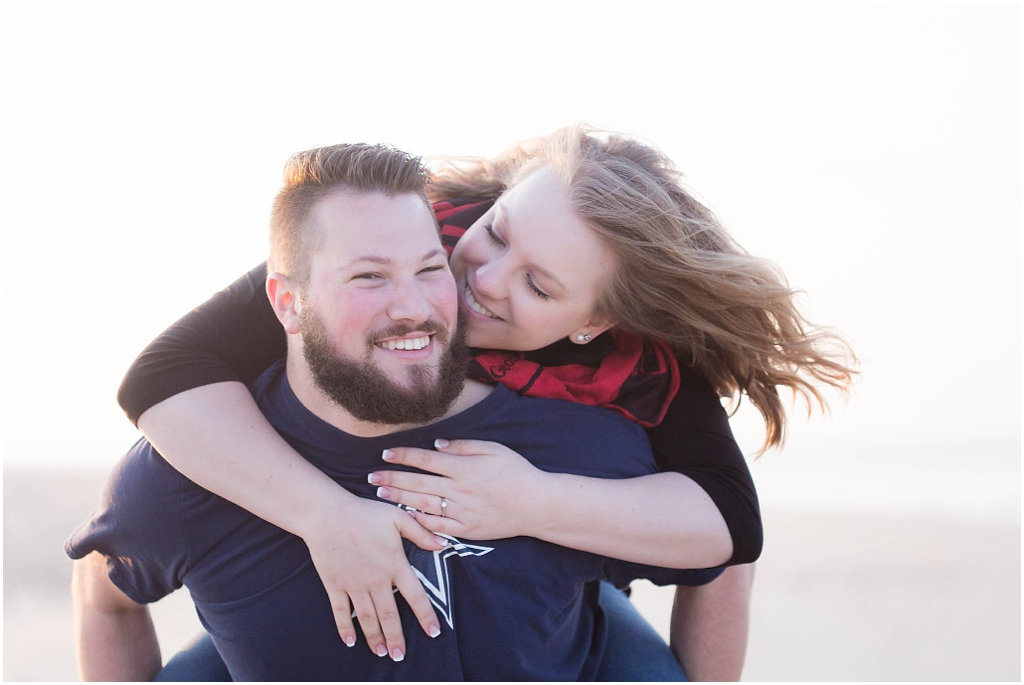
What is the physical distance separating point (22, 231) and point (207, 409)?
9.56 meters

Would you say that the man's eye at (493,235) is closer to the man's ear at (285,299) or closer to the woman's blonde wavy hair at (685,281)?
the woman's blonde wavy hair at (685,281)

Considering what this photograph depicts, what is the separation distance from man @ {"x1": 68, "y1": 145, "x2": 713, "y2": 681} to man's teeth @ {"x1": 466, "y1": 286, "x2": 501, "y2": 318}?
0.73 ft

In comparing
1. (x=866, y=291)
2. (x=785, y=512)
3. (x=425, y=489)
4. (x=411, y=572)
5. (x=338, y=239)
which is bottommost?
(x=785, y=512)

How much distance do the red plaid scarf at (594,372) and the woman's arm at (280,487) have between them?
497mm

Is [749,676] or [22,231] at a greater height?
[22,231]

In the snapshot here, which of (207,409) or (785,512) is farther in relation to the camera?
(785,512)

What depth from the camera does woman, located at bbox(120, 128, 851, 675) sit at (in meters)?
2.18

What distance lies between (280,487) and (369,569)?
0.30 meters

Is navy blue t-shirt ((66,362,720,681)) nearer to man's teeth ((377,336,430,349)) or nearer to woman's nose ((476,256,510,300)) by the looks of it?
man's teeth ((377,336,430,349))

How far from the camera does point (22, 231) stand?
407 inches

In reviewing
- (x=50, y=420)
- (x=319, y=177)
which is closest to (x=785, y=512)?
(x=319, y=177)

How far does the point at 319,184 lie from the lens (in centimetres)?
232

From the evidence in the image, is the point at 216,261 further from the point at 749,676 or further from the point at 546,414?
the point at 546,414

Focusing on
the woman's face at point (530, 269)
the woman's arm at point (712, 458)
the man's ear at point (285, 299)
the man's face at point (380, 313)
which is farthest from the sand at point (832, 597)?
the man's face at point (380, 313)
